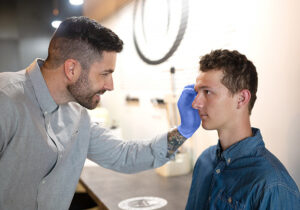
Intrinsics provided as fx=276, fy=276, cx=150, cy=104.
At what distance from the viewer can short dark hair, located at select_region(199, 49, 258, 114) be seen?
111 cm

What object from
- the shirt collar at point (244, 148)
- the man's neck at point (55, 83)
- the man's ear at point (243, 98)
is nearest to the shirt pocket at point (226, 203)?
the shirt collar at point (244, 148)

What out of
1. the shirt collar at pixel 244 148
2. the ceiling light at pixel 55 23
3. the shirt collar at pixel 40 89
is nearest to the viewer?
the shirt collar at pixel 244 148

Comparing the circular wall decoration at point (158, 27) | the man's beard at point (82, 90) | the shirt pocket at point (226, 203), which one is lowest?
the shirt pocket at point (226, 203)

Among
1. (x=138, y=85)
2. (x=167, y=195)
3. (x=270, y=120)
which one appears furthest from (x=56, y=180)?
(x=138, y=85)

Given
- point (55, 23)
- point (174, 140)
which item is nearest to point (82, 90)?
point (174, 140)

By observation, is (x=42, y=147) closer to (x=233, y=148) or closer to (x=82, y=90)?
(x=82, y=90)

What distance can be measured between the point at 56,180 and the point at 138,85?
1571mm

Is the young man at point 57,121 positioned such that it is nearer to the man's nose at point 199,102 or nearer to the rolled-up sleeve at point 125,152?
the rolled-up sleeve at point 125,152

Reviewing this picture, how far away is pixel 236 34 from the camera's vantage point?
149cm

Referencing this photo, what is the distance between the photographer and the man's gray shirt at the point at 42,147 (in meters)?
1.17

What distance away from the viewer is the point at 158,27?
224cm

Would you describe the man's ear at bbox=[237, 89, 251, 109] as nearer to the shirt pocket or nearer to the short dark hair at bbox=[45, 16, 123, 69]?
the shirt pocket

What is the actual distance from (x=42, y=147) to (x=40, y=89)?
10.4 inches

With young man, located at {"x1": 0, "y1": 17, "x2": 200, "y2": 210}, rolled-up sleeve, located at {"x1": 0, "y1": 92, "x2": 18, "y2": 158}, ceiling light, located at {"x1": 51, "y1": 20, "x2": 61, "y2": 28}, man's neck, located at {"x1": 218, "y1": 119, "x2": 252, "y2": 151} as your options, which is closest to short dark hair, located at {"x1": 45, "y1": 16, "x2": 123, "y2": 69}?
young man, located at {"x1": 0, "y1": 17, "x2": 200, "y2": 210}
